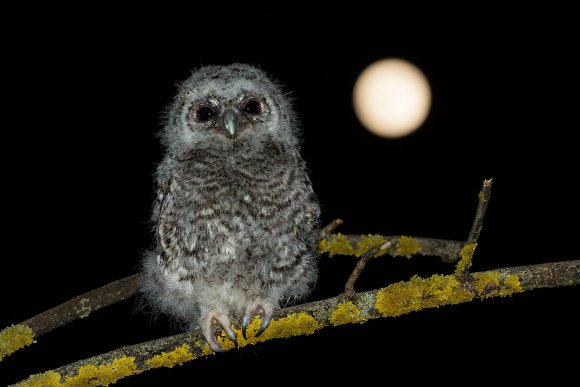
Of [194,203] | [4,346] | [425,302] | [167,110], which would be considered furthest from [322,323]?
[167,110]

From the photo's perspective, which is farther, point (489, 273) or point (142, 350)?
point (142, 350)

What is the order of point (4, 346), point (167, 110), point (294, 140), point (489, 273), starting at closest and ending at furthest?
point (489, 273) → point (4, 346) → point (294, 140) → point (167, 110)

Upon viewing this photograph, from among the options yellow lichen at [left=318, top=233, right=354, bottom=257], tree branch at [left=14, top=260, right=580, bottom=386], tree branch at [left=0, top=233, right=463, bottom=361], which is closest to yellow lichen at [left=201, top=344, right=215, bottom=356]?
tree branch at [left=14, top=260, right=580, bottom=386]

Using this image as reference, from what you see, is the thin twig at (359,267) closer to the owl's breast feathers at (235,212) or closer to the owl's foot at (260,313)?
the owl's foot at (260,313)

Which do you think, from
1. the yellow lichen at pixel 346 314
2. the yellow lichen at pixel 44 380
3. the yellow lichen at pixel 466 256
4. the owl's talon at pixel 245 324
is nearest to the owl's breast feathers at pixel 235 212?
the owl's talon at pixel 245 324

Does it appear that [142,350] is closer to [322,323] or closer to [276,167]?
[322,323]

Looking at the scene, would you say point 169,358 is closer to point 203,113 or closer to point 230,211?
point 230,211
